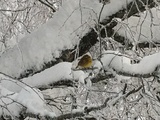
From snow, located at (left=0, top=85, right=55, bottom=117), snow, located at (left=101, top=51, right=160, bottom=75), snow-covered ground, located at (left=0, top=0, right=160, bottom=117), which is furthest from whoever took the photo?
snow-covered ground, located at (left=0, top=0, right=160, bottom=117)

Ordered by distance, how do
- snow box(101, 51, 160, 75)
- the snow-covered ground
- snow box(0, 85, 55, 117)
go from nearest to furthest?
snow box(101, 51, 160, 75)
snow box(0, 85, 55, 117)
the snow-covered ground

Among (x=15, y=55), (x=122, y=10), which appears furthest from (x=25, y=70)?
(x=122, y=10)

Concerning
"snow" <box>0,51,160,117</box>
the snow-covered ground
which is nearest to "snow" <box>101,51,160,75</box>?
"snow" <box>0,51,160,117</box>

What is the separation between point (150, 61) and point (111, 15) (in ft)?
3.11

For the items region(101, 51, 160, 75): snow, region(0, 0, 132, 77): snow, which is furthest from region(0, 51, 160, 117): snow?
region(0, 0, 132, 77): snow

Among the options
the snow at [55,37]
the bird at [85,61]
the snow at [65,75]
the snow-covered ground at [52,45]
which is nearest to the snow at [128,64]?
the snow at [65,75]

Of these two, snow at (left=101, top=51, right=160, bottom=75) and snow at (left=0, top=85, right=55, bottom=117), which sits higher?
snow at (left=101, top=51, right=160, bottom=75)

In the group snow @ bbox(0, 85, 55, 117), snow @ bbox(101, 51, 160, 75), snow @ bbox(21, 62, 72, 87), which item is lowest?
snow @ bbox(0, 85, 55, 117)

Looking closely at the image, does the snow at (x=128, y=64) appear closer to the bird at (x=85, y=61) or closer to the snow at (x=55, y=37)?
the bird at (x=85, y=61)

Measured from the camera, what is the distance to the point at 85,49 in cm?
338

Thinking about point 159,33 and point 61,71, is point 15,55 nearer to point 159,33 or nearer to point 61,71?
point 61,71

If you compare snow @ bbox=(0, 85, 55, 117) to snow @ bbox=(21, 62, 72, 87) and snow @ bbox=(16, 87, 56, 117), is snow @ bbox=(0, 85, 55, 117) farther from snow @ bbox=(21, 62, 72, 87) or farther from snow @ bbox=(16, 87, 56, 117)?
snow @ bbox=(21, 62, 72, 87)

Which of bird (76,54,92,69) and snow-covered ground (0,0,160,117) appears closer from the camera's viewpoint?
bird (76,54,92,69)

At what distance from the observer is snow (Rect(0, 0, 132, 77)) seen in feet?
10.4
